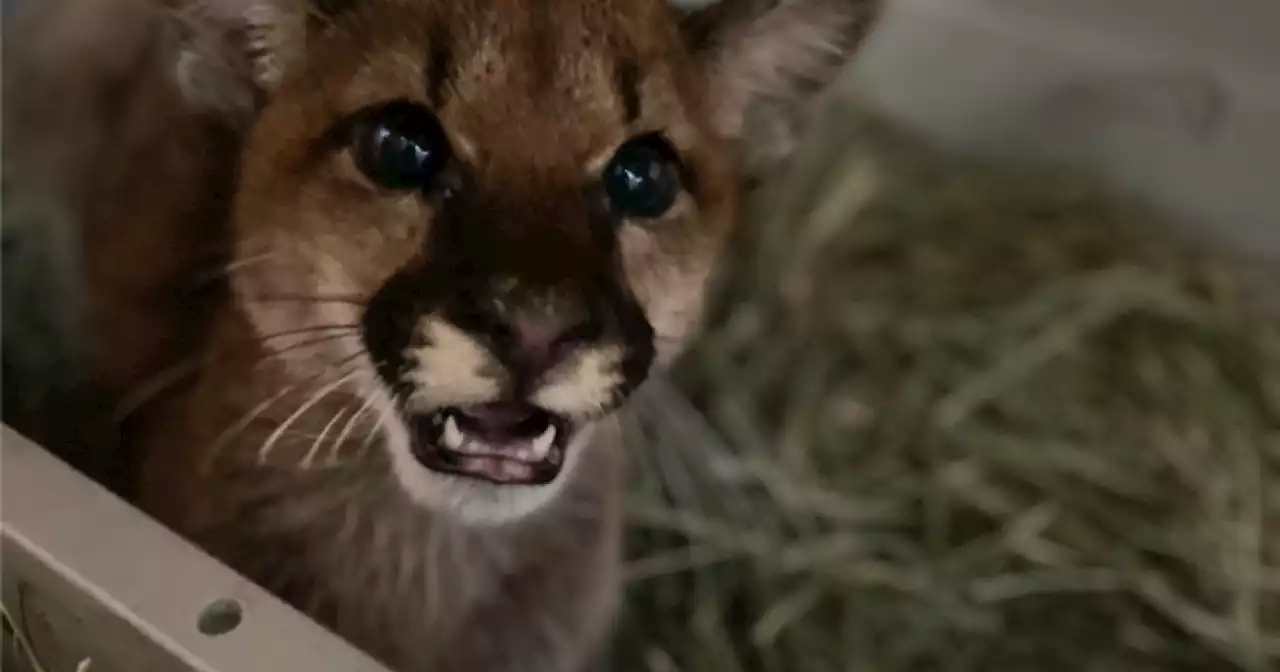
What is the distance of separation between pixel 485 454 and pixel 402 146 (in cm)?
21

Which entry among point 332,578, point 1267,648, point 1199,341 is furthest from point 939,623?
point 332,578

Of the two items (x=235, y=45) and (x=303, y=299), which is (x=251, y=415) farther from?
(x=235, y=45)

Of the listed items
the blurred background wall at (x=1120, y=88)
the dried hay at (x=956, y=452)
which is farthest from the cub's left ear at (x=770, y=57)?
the blurred background wall at (x=1120, y=88)

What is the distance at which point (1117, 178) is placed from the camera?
1.95m

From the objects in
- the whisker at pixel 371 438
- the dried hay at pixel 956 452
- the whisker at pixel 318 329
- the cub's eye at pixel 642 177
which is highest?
the cub's eye at pixel 642 177

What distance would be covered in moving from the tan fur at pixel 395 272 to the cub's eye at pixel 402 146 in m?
0.01

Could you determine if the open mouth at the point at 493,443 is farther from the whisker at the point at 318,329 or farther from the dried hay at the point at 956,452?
the dried hay at the point at 956,452

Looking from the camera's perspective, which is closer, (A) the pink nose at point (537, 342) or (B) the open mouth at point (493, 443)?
(A) the pink nose at point (537, 342)

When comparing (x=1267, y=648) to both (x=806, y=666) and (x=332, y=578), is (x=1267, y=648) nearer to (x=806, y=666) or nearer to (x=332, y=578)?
(x=806, y=666)

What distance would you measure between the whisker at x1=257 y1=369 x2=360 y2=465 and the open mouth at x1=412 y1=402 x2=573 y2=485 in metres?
0.08

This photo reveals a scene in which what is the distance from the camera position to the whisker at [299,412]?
0.99 meters

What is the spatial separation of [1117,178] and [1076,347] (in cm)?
42

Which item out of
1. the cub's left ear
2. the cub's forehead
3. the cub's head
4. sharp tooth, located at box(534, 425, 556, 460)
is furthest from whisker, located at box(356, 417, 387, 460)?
the cub's left ear

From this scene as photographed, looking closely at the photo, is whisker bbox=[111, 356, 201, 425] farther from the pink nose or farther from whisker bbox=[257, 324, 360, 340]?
the pink nose
